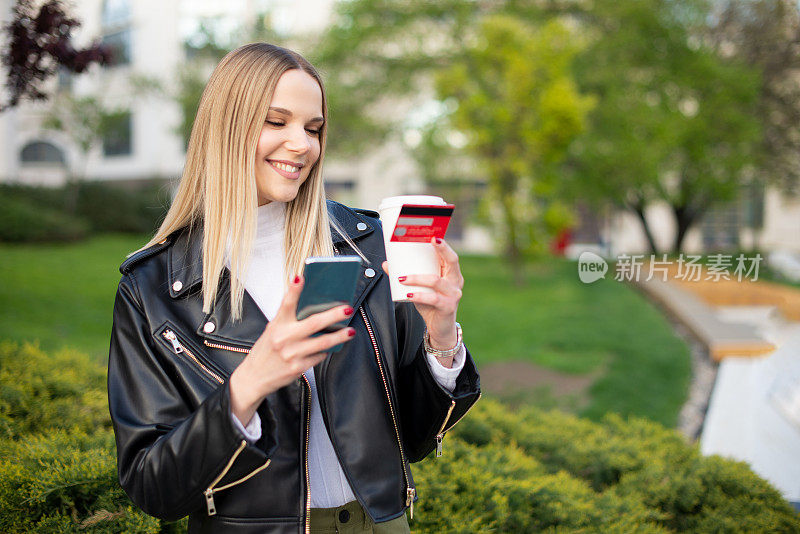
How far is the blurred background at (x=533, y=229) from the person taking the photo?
10.0 ft

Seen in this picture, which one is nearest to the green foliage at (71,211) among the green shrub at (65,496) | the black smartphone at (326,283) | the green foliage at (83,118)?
the green foliage at (83,118)

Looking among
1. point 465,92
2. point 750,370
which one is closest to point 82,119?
point 465,92

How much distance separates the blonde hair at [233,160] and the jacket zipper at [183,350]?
0.33ft

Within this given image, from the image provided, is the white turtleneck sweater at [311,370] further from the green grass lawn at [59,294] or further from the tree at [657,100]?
the tree at [657,100]

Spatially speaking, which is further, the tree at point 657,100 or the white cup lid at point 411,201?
the tree at point 657,100

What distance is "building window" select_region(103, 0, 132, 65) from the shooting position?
31.1m

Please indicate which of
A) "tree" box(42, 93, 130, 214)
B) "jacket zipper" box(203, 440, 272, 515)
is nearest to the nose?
"jacket zipper" box(203, 440, 272, 515)

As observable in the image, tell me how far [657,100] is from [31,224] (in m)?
15.5

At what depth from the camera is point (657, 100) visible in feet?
58.2

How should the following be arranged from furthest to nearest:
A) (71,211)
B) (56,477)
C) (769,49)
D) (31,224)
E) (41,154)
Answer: (41,154)
(71,211)
(769,49)
(31,224)
(56,477)

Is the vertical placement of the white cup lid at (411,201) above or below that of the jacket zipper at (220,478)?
above

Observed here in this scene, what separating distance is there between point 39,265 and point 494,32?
9865mm

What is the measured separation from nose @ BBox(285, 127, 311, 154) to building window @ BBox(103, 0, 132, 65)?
32381 mm

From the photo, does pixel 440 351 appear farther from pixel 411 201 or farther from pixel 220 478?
pixel 220 478
